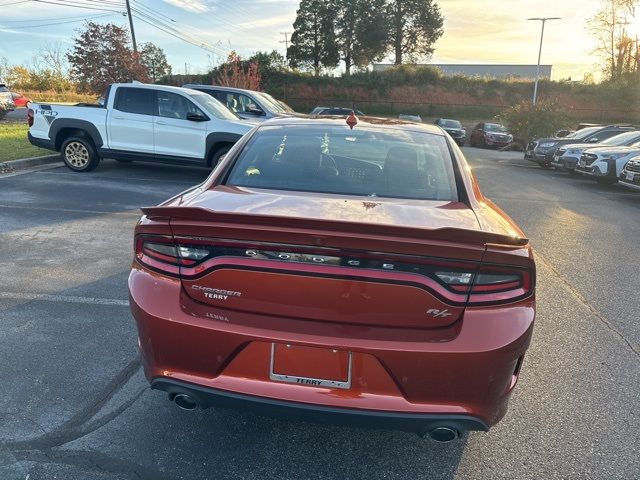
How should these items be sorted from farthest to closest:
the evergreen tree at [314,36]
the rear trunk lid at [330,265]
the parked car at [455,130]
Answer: the evergreen tree at [314,36] < the parked car at [455,130] < the rear trunk lid at [330,265]

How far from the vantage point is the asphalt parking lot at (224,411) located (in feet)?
8.34

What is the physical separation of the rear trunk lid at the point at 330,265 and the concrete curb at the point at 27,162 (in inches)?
396

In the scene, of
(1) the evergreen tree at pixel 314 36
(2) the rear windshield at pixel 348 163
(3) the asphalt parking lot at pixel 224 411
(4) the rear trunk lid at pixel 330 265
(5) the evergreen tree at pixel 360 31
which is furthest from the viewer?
(1) the evergreen tree at pixel 314 36

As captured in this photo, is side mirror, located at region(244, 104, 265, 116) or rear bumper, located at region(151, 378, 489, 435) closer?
rear bumper, located at region(151, 378, 489, 435)

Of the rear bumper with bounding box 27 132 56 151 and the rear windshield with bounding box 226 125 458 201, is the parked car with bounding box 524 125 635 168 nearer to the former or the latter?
the rear bumper with bounding box 27 132 56 151

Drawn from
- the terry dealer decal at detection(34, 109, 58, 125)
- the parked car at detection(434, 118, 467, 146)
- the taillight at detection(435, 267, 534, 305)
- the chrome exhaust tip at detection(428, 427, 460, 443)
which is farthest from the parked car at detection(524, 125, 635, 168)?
the chrome exhaust tip at detection(428, 427, 460, 443)

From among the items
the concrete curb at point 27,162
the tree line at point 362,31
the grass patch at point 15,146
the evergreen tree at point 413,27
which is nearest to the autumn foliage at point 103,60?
the grass patch at point 15,146

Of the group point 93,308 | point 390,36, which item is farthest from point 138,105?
point 390,36

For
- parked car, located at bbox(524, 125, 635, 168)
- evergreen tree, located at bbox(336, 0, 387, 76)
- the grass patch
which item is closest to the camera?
the grass patch

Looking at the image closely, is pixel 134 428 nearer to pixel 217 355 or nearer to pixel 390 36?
pixel 217 355

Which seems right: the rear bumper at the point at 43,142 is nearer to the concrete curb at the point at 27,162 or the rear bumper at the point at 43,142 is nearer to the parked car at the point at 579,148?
the concrete curb at the point at 27,162

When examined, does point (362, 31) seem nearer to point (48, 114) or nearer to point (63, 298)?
point (48, 114)

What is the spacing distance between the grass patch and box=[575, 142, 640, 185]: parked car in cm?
1396

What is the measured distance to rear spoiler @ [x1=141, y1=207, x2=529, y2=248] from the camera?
2.11 m
